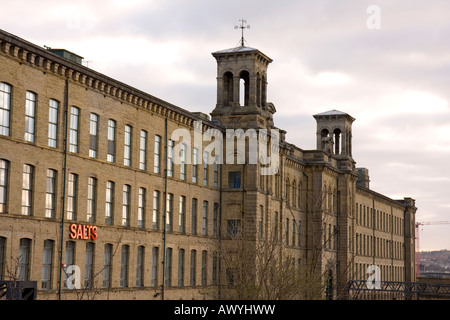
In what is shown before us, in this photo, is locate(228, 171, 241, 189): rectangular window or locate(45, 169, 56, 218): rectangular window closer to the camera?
locate(45, 169, 56, 218): rectangular window

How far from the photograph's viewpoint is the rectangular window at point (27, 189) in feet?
124

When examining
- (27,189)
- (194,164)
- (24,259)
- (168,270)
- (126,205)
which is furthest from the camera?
(194,164)

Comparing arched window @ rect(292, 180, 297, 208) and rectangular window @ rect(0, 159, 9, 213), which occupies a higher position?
arched window @ rect(292, 180, 297, 208)

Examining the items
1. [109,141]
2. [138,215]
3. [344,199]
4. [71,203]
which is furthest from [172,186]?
[344,199]

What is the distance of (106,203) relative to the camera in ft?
148

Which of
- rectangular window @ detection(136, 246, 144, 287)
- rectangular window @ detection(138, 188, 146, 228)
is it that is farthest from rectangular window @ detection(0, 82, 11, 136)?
rectangular window @ detection(136, 246, 144, 287)

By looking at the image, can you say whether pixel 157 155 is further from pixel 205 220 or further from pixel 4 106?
pixel 4 106

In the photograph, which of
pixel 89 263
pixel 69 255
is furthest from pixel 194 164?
pixel 69 255

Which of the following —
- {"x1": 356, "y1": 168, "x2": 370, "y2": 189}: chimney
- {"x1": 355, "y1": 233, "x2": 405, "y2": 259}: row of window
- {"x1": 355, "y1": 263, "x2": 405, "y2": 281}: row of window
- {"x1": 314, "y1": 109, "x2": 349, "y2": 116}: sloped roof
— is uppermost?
{"x1": 314, "y1": 109, "x2": 349, "y2": 116}: sloped roof

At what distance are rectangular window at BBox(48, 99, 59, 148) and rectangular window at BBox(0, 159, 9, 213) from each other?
11.7 ft

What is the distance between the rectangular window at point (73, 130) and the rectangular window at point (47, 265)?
5.13 m

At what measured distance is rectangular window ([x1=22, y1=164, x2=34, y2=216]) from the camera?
37.8 m

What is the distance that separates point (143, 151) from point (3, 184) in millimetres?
14050

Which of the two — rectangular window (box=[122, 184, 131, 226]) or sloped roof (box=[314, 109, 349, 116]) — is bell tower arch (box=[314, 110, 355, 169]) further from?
rectangular window (box=[122, 184, 131, 226])
